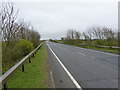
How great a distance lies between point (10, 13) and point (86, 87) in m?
11.0

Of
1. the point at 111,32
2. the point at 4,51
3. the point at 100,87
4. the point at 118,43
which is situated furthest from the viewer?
the point at 111,32

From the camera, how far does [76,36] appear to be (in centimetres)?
5525

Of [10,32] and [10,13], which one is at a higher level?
[10,13]

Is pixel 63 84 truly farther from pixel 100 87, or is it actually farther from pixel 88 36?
pixel 88 36

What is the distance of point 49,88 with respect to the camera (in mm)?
5652

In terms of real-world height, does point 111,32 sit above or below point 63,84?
above

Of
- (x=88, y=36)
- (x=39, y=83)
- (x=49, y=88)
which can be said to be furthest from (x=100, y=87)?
(x=88, y=36)

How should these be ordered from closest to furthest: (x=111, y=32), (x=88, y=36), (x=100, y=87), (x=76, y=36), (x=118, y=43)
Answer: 1. (x=100, y=87)
2. (x=118, y=43)
3. (x=111, y=32)
4. (x=88, y=36)
5. (x=76, y=36)

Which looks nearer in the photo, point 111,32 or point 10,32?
point 10,32

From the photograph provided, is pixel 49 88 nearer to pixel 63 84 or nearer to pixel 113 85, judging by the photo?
pixel 63 84

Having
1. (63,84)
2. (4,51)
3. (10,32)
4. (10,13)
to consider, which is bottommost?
(63,84)

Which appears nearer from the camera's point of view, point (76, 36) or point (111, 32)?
point (111, 32)

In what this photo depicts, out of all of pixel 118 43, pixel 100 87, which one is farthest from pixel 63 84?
pixel 118 43

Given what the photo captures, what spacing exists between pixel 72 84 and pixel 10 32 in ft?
29.7
